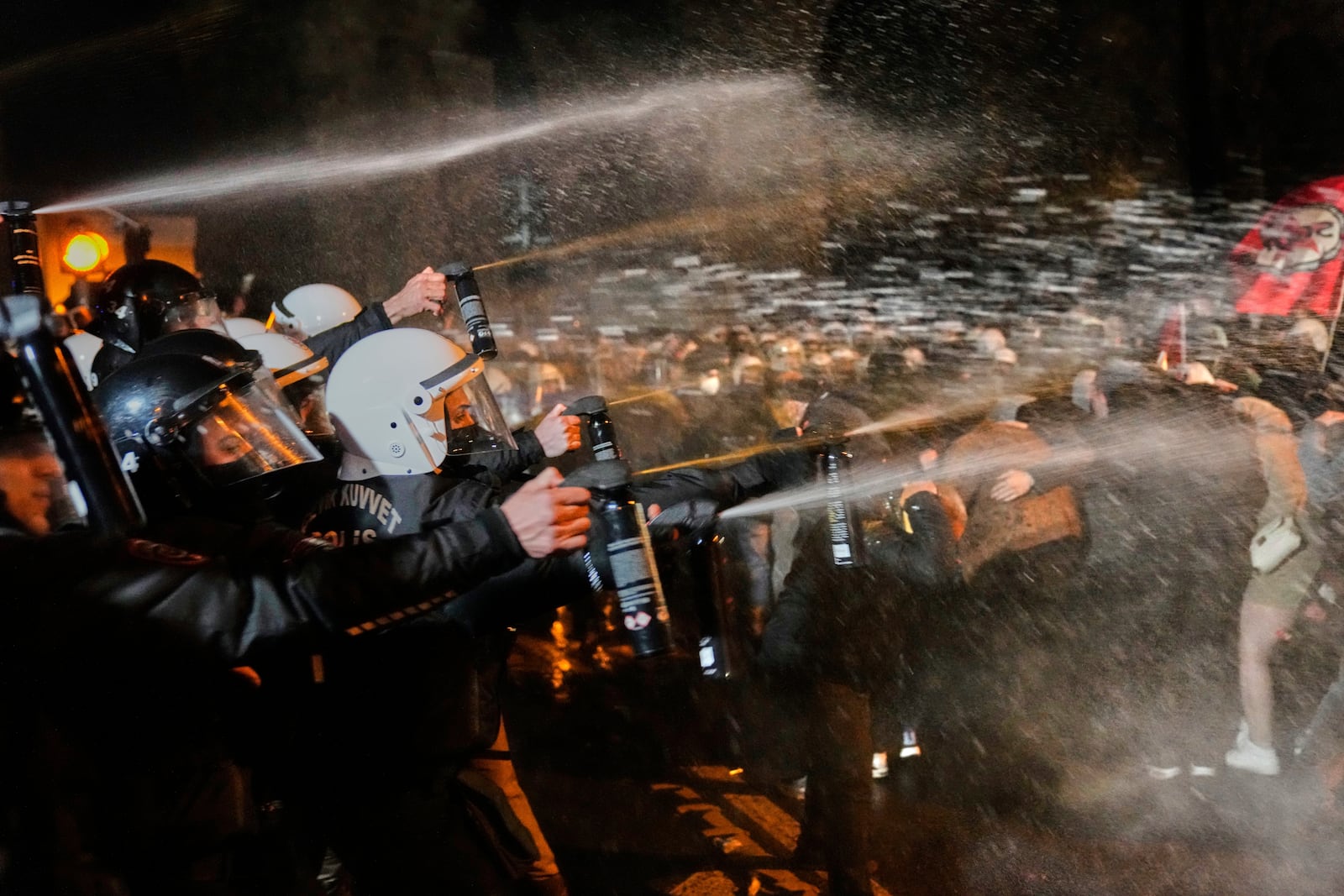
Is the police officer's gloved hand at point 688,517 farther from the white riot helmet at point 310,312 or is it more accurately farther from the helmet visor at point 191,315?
the white riot helmet at point 310,312

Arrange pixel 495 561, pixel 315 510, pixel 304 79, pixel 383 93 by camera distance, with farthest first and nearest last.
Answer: pixel 383 93, pixel 304 79, pixel 315 510, pixel 495 561

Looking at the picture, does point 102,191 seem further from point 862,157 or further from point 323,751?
point 862,157

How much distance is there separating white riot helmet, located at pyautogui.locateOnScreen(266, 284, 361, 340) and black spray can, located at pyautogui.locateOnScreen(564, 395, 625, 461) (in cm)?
291

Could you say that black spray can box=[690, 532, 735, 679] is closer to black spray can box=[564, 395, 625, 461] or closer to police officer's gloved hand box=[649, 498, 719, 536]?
police officer's gloved hand box=[649, 498, 719, 536]

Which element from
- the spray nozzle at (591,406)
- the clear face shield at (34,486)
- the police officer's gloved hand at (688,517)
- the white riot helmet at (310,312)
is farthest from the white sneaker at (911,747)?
the clear face shield at (34,486)

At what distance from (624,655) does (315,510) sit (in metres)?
4.57

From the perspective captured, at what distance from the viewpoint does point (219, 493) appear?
2.73m

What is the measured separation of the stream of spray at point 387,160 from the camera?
8406mm

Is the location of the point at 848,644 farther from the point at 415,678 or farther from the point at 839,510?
the point at 415,678

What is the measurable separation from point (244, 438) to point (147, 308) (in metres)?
2.24

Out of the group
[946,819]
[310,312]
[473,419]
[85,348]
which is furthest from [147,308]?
[946,819]

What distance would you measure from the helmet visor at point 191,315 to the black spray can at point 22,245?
959mm

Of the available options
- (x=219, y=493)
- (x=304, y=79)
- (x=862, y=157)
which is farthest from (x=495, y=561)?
(x=862, y=157)

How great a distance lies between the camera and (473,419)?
12.0 ft
